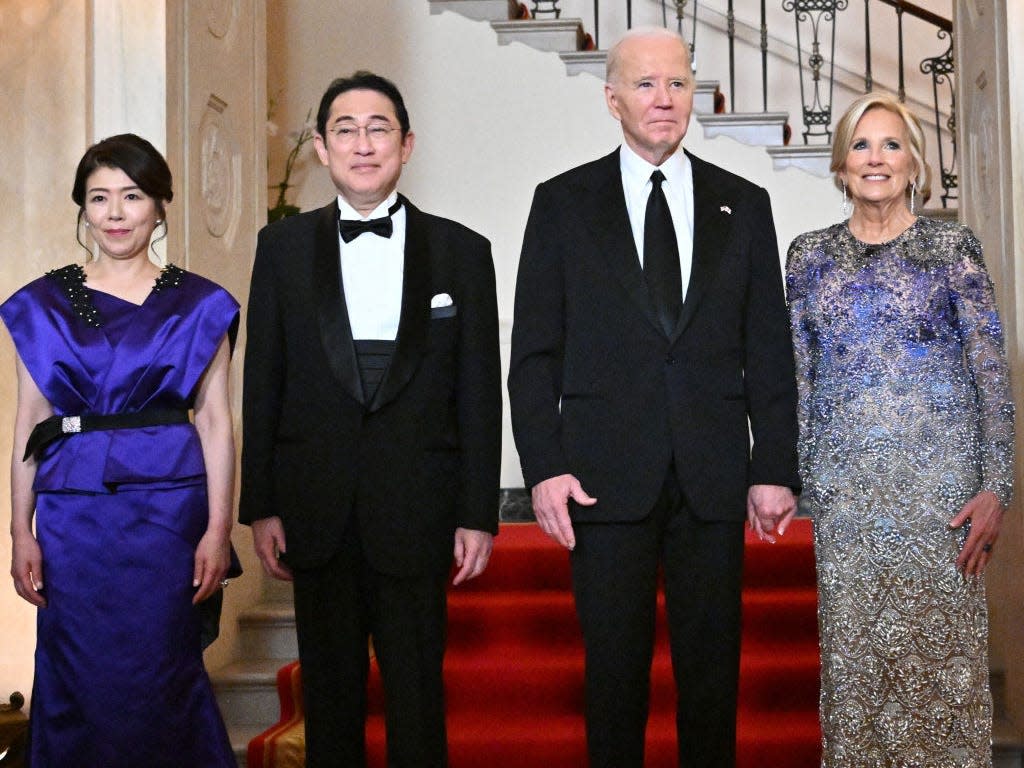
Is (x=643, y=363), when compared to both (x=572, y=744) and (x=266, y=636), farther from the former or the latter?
(x=266, y=636)

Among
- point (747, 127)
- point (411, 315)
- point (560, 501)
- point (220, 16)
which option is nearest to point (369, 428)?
point (411, 315)

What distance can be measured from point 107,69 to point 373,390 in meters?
1.76

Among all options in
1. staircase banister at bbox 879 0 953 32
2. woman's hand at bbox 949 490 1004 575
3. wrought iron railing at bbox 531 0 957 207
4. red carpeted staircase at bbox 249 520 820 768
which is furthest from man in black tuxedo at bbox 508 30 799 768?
wrought iron railing at bbox 531 0 957 207

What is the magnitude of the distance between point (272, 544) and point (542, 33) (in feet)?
14.9

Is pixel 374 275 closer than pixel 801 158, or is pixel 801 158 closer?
pixel 374 275

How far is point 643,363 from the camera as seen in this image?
101 inches

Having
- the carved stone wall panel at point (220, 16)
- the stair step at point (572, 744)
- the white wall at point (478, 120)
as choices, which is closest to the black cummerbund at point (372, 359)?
the stair step at point (572, 744)

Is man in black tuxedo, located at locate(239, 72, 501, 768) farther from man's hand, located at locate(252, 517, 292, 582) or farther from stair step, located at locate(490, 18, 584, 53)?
stair step, located at locate(490, 18, 584, 53)

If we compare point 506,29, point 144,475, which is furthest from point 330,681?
point 506,29

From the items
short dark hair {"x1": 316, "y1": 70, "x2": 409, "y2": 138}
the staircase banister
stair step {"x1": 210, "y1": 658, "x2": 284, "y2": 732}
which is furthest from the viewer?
the staircase banister

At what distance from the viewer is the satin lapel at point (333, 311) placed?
258cm

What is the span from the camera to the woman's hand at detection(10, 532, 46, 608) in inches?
106

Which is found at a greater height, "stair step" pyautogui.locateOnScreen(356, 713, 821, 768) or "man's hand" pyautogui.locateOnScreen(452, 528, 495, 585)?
"man's hand" pyautogui.locateOnScreen(452, 528, 495, 585)

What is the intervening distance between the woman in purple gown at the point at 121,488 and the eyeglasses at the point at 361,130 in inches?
16.2
